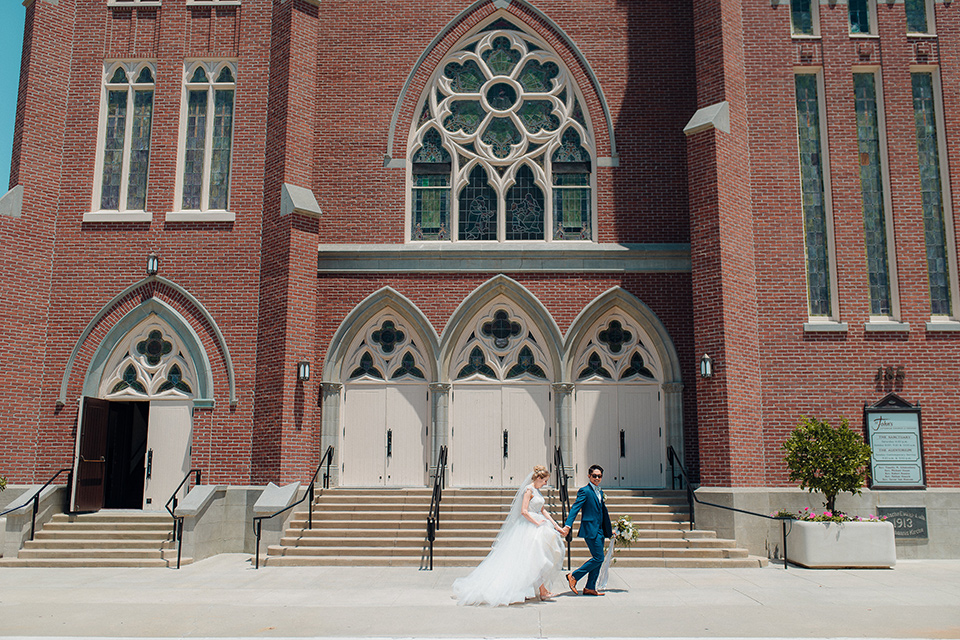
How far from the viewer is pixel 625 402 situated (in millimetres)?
15828

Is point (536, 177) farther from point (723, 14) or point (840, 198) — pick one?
point (840, 198)

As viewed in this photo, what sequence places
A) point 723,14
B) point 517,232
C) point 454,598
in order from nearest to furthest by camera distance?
1. point 454,598
2. point 723,14
3. point 517,232

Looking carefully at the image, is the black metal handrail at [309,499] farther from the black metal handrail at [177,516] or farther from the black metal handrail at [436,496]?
the black metal handrail at [436,496]

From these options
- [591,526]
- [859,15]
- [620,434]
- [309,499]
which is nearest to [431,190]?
[620,434]

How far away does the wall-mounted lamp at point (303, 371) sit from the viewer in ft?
49.1

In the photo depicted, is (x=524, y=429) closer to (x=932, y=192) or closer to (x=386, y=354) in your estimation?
(x=386, y=354)

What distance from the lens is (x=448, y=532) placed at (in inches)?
530

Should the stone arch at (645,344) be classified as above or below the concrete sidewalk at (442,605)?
above

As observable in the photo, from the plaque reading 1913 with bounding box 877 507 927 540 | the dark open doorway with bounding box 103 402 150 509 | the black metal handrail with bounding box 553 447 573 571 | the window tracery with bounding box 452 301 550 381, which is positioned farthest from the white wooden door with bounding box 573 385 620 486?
the dark open doorway with bounding box 103 402 150 509

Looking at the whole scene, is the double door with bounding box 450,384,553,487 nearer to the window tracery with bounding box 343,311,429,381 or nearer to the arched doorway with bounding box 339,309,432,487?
the arched doorway with bounding box 339,309,432,487

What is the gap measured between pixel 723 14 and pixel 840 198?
162 inches

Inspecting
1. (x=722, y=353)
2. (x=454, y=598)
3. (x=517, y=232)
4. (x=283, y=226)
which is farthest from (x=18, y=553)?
(x=722, y=353)

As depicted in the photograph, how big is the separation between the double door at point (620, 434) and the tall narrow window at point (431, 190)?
14.2 ft

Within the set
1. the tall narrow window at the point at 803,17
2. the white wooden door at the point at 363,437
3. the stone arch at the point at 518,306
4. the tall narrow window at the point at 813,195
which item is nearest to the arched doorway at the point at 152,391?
the white wooden door at the point at 363,437
